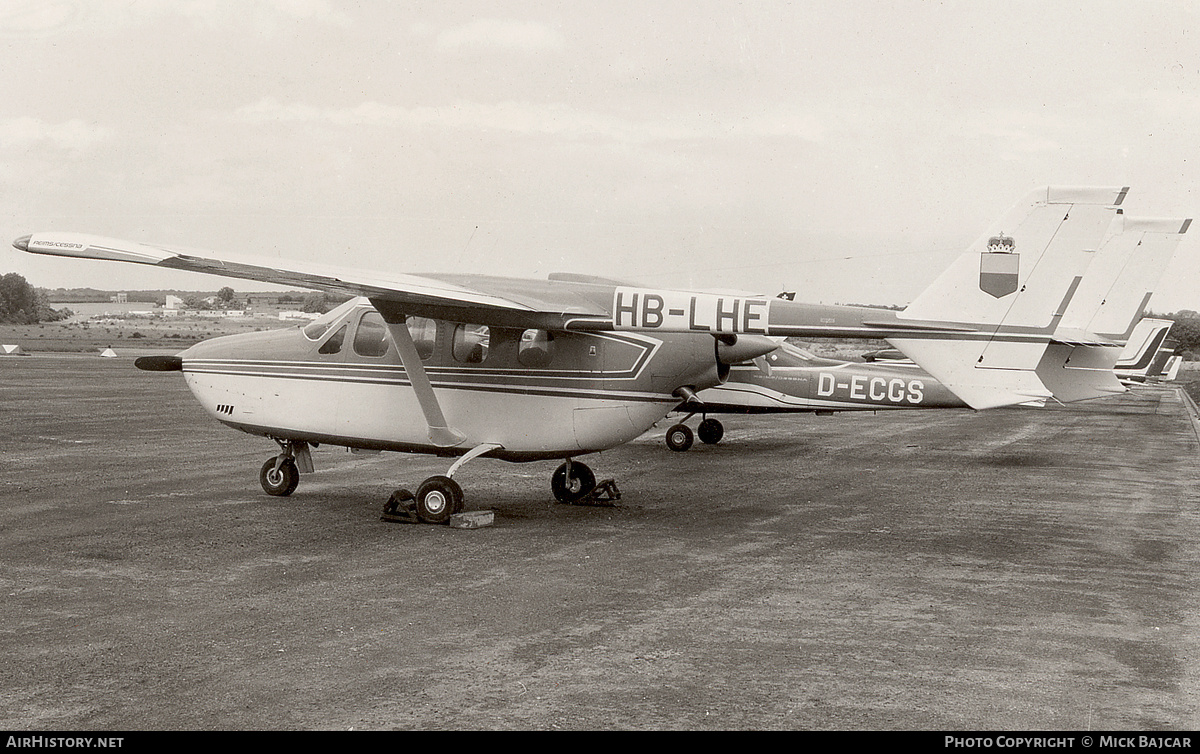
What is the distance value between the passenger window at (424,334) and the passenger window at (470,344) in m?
0.26

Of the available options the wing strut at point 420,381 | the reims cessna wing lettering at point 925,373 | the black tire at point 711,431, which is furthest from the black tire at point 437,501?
the black tire at point 711,431

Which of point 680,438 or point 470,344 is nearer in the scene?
point 470,344

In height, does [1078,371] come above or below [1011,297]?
below

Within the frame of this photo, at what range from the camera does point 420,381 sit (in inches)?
446

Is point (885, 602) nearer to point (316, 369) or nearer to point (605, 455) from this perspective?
point (316, 369)

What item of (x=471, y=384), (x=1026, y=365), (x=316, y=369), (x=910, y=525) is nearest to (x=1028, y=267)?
(x=1026, y=365)

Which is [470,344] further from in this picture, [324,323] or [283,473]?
[283,473]

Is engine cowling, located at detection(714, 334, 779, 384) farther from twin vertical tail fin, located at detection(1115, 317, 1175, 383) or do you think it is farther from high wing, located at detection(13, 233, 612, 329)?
twin vertical tail fin, located at detection(1115, 317, 1175, 383)

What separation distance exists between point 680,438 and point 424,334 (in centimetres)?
900

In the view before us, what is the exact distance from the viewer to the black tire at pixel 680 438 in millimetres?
19875

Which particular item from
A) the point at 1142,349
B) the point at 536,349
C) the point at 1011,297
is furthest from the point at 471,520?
the point at 1142,349

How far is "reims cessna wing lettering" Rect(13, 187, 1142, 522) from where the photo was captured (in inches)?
403

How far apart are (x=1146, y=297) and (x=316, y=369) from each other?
55.6 ft

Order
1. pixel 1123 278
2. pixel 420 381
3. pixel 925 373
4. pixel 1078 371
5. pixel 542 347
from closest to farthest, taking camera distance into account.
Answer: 1. pixel 420 381
2. pixel 542 347
3. pixel 1078 371
4. pixel 925 373
5. pixel 1123 278
